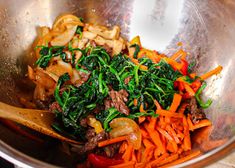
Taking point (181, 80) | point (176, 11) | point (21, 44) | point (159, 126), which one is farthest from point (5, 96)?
point (176, 11)

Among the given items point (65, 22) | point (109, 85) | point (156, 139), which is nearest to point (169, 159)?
point (156, 139)

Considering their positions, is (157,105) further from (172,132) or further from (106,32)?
(106,32)

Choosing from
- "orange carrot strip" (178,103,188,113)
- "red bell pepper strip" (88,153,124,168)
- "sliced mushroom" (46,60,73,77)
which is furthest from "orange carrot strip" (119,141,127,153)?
"sliced mushroom" (46,60,73,77)

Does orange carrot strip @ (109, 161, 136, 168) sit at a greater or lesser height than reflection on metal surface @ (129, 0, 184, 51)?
lesser

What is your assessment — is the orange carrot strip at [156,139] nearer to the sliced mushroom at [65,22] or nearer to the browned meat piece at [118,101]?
the browned meat piece at [118,101]

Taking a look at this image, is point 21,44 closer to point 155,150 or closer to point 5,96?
point 5,96

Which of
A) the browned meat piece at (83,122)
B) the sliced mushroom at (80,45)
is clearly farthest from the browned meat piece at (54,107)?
the sliced mushroom at (80,45)

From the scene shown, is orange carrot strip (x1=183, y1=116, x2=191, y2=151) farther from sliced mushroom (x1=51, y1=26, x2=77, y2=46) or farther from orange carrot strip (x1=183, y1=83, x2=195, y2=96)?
sliced mushroom (x1=51, y1=26, x2=77, y2=46)
